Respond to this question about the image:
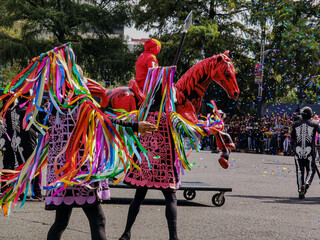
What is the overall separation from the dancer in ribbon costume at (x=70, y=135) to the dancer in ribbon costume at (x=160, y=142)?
1.14 meters

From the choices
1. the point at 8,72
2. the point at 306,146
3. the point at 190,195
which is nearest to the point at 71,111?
the point at 190,195

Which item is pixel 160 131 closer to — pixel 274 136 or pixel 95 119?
pixel 95 119

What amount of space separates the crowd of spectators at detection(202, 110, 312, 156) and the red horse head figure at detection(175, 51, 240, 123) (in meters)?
18.5

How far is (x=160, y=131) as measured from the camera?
555cm

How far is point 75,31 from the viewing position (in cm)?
3391

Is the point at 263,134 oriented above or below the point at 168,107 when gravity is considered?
below

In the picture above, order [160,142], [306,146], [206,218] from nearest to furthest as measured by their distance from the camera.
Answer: [160,142] < [206,218] < [306,146]

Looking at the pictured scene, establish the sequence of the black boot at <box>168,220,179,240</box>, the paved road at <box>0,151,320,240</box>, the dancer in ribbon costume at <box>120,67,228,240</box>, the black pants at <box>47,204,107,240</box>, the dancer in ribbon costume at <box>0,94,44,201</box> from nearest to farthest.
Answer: the black pants at <box>47,204,107,240</box> < the black boot at <box>168,220,179,240</box> < the dancer in ribbon costume at <box>120,67,228,240</box> < the paved road at <box>0,151,320,240</box> < the dancer in ribbon costume at <box>0,94,44,201</box>

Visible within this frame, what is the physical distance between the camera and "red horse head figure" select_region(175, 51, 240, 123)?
6.95 metres

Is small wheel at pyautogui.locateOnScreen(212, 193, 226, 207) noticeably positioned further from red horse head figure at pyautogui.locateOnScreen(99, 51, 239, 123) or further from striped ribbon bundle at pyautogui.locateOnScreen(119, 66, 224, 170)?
striped ribbon bundle at pyautogui.locateOnScreen(119, 66, 224, 170)

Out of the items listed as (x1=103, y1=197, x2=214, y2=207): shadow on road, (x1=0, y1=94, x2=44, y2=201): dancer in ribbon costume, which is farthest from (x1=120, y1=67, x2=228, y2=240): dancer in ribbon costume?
(x1=0, y1=94, x2=44, y2=201): dancer in ribbon costume

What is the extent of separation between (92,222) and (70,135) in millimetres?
704

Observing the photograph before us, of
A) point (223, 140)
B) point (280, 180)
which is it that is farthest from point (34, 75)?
point (280, 180)

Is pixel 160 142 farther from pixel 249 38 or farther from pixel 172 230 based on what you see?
pixel 249 38
